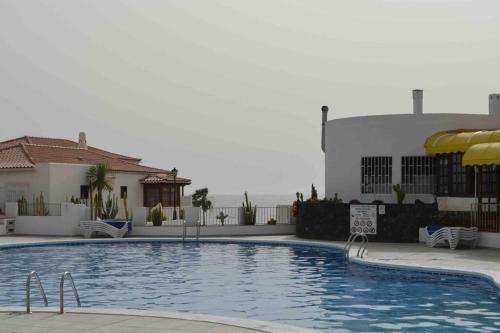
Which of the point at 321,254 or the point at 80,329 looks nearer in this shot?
the point at 80,329

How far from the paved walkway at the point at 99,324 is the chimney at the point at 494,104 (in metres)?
26.4

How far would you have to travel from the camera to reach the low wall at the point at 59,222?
3503 centimetres

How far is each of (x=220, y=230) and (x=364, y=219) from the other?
8360 millimetres

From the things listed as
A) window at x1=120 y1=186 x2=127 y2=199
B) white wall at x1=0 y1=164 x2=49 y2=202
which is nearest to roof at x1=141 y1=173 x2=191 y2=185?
window at x1=120 y1=186 x2=127 y2=199

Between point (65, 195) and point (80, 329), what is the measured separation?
3042cm

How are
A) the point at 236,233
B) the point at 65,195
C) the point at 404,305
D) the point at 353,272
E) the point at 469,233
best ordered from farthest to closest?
the point at 65,195 < the point at 236,233 < the point at 469,233 < the point at 353,272 < the point at 404,305

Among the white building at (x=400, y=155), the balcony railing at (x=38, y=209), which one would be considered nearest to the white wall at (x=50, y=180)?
the balcony railing at (x=38, y=209)

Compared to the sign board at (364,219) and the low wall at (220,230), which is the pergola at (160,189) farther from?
the sign board at (364,219)

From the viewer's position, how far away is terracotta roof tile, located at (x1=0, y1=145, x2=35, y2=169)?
39.9m

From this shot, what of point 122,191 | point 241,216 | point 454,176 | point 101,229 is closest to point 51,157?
point 122,191

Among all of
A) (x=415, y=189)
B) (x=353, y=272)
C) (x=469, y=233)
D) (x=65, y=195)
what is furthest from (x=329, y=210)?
(x=65, y=195)

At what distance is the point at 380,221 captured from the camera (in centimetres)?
2952

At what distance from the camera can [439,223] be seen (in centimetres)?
2822

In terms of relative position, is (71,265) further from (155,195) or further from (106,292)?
(155,195)
